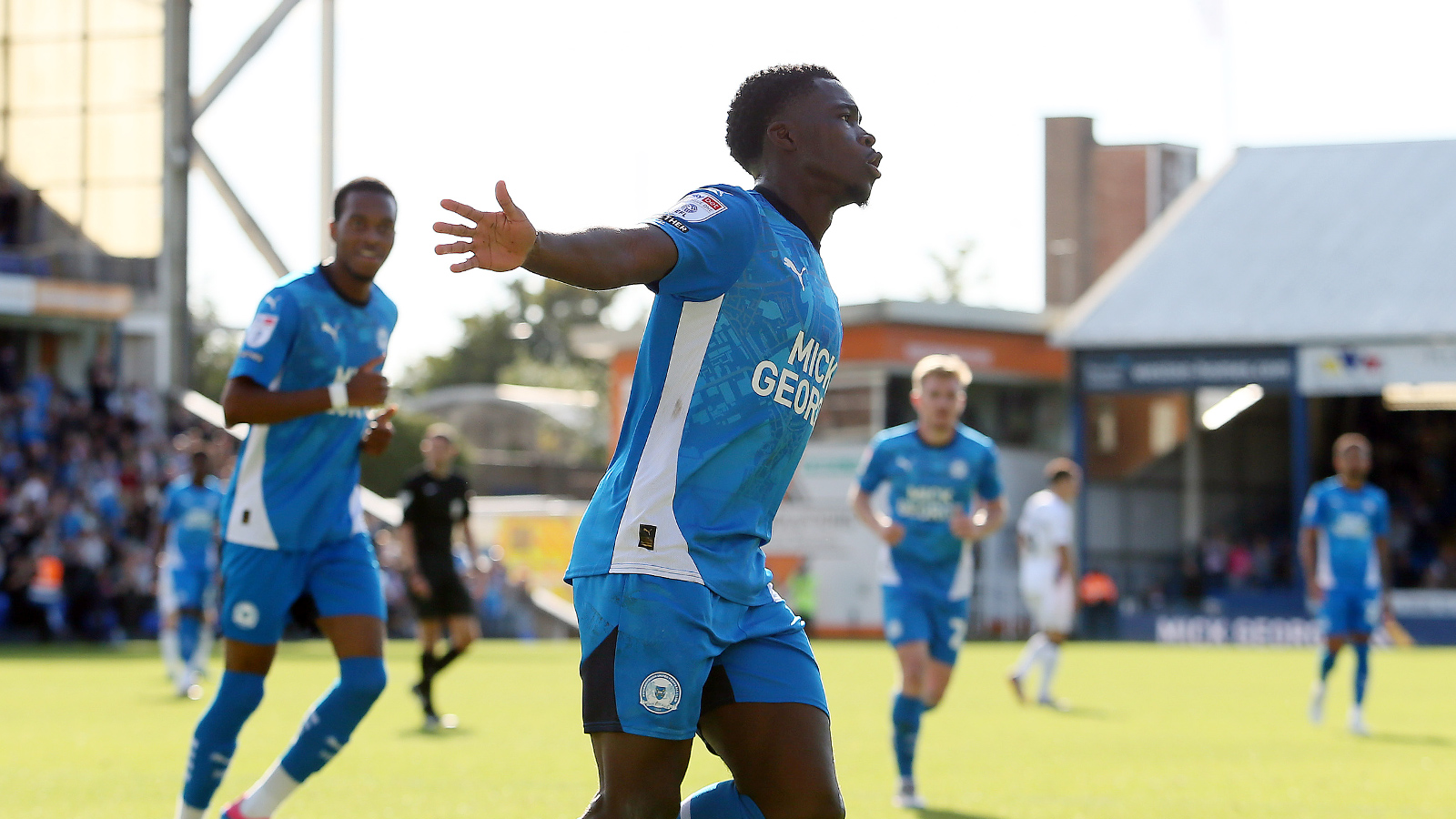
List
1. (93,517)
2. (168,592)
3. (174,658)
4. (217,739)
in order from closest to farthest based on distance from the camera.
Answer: (217,739), (174,658), (168,592), (93,517)

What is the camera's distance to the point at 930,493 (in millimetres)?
9680

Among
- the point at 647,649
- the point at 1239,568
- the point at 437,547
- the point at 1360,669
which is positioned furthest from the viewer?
the point at 1239,568

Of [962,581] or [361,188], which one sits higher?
[361,188]

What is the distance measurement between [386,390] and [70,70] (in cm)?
3689

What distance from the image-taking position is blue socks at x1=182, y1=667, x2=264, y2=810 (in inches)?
251

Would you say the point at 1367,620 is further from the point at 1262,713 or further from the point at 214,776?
the point at 214,776

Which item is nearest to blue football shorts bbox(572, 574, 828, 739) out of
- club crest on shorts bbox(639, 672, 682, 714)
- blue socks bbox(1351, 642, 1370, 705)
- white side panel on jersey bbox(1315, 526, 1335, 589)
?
club crest on shorts bbox(639, 672, 682, 714)

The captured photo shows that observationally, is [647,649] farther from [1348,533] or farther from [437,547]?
[1348,533]

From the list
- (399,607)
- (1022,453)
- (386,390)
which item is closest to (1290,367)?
(1022,453)

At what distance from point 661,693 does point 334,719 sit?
2732 mm

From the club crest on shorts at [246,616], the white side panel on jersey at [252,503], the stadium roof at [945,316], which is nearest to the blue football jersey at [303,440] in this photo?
the white side panel on jersey at [252,503]

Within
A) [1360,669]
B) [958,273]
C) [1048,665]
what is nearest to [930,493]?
[1360,669]

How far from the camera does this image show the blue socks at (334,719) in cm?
643

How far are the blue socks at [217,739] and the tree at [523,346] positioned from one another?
8544 centimetres
